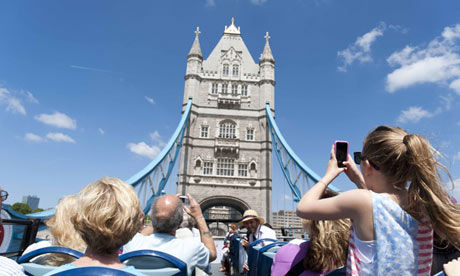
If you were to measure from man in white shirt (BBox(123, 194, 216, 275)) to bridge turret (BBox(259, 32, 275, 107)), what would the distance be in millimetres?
19473

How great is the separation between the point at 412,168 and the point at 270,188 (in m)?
18.5

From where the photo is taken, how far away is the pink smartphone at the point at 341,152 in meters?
1.46

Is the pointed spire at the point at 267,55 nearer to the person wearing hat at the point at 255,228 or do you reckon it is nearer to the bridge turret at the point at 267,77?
the bridge turret at the point at 267,77

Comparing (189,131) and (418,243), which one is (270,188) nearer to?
(189,131)

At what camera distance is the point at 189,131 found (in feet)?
66.9

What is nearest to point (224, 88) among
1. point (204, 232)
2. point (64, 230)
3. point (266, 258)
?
point (266, 258)

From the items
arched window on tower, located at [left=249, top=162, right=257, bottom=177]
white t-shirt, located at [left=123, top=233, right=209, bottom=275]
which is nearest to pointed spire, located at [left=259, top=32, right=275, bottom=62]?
arched window on tower, located at [left=249, top=162, right=257, bottom=177]

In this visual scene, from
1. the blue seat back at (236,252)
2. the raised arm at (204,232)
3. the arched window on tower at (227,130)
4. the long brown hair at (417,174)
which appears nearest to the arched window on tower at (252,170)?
the arched window on tower at (227,130)

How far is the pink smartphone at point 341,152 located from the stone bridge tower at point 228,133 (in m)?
17.6

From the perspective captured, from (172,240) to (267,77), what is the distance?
68.1 feet

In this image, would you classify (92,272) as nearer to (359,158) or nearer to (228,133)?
(359,158)

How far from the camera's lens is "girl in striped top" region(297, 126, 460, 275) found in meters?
1.15

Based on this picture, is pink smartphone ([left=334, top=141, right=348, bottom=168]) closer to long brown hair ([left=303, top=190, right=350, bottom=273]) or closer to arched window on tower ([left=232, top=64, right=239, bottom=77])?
long brown hair ([left=303, top=190, right=350, bottom=273])

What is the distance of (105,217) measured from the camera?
1230 mm
